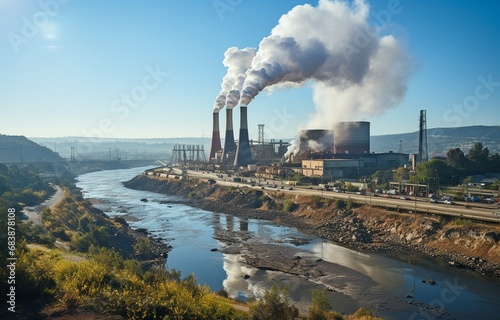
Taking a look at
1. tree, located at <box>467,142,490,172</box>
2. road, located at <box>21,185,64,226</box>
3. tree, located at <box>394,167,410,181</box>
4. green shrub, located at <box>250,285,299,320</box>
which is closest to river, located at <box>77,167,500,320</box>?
green shrub, located at <box>250,285,299,320</box>

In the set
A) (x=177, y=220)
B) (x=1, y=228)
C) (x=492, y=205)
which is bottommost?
(x=177, y=220)

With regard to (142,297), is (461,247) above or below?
below

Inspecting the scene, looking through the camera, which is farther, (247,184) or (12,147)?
(12,147)

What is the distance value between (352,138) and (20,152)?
12622 centimetres

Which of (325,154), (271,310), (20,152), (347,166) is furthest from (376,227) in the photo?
(20,152)

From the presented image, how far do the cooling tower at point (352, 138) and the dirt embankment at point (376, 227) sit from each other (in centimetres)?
2771

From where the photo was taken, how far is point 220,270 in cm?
2662

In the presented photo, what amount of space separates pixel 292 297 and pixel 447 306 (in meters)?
7.69

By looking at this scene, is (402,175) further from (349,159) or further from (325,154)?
(325,154)

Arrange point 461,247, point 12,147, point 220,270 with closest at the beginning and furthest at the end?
point 220,270
point 461,247
point 12,147

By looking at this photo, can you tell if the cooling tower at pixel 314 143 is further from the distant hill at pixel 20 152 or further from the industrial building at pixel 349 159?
the distant hill at pixel 20 152

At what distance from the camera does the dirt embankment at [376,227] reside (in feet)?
90.4

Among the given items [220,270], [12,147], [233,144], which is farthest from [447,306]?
[12,147]

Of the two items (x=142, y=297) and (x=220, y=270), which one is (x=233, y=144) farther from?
(x=142, y=297)
